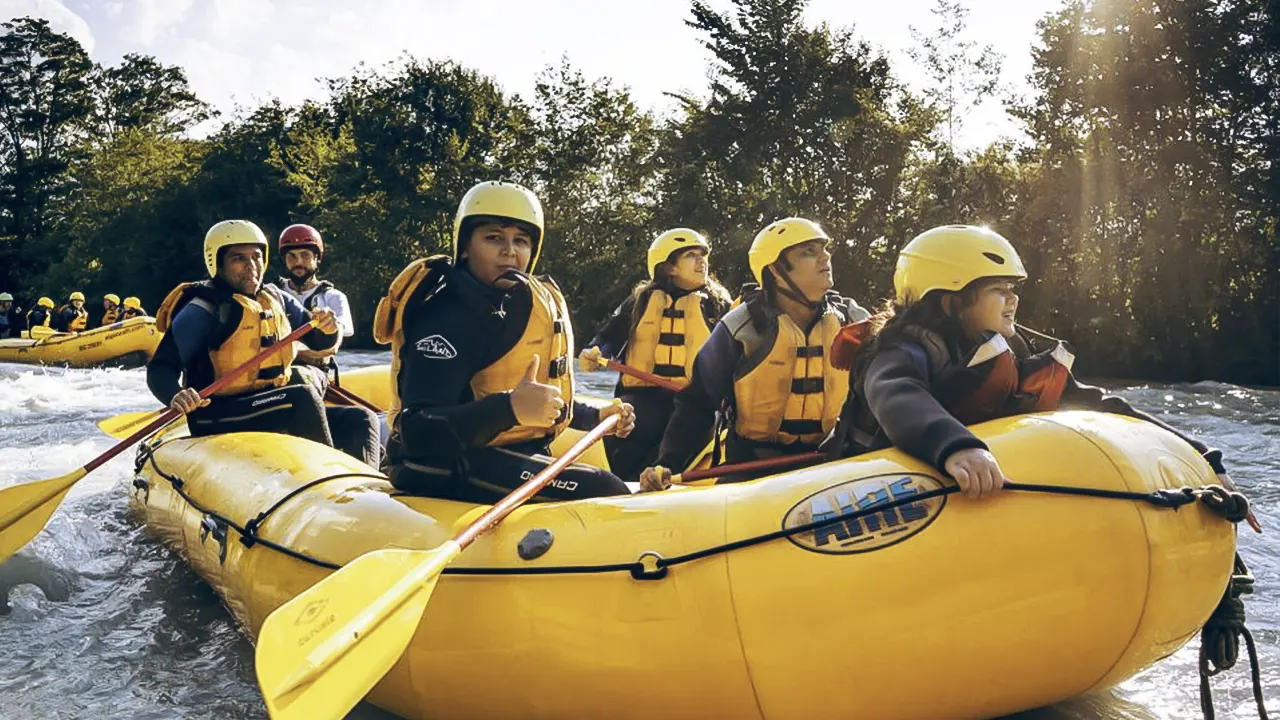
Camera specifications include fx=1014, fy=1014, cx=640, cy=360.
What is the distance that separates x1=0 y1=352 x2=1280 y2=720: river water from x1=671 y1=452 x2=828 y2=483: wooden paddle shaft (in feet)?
3.67

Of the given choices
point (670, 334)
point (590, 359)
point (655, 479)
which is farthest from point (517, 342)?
point (590, 359)

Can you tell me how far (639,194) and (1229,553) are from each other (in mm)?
18942

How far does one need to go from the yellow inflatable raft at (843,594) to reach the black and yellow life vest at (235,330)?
2572 millimetres

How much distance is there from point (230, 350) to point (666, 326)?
2.30m

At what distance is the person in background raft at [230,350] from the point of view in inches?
191

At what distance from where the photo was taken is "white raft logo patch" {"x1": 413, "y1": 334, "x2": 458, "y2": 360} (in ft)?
8.90

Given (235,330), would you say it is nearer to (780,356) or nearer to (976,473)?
(780,356)

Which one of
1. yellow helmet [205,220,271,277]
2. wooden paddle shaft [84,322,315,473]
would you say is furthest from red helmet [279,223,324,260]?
wooden paddle shaft [84,322,315,473]

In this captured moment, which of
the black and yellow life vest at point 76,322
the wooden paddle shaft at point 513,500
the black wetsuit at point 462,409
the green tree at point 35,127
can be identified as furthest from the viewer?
the green tree at point 35,127

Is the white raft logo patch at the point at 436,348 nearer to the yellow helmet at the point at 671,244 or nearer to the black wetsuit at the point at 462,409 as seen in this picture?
the black wetsuit at the point at 462,409

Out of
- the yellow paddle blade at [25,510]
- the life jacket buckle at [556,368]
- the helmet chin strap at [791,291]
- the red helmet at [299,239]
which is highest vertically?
the red helmet at [299,239]

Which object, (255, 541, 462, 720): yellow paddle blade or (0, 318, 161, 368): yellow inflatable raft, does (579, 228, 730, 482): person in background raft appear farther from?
(0, 318, 161, 368): yellow inflatable raft

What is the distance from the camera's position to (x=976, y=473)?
2.28 m

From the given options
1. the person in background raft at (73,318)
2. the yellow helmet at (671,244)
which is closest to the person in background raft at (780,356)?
the yellow helmet at (671,244)
